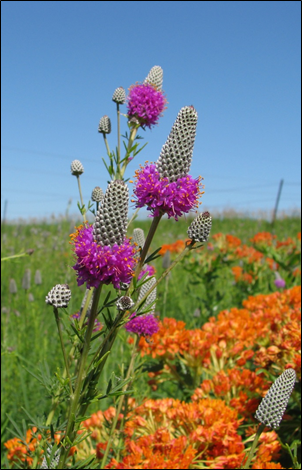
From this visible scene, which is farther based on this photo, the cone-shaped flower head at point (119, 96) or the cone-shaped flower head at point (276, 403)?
the cone-shaped flower head at point (119, 96)

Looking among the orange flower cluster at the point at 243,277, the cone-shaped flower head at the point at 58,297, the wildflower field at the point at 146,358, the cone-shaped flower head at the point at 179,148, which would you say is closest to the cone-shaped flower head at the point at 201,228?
the wildflower field at the point at 146,358

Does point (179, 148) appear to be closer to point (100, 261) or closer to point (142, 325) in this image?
point (100, 261)

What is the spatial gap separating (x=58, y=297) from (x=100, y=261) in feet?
0.71

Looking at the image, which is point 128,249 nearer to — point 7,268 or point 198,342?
point 198,342

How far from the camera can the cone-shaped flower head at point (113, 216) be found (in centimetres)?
123

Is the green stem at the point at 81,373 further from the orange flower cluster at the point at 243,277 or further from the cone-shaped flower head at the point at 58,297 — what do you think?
the orange flower cluster at the point at 243,277

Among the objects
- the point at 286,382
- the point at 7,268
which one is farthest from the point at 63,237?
the point at 286,382

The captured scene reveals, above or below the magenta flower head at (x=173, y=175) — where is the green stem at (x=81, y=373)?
below

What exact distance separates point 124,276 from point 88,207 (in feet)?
2.24

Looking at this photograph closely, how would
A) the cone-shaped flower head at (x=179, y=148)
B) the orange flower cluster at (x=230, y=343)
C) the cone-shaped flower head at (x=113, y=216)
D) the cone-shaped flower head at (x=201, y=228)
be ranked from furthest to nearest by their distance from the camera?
the orange flower cluster at (x=230, y=343), the cone-shaped flower head at (x=201, y=228), the cone-shaped flower head at (x=179, y=148), the cone-shaped flower head at (x=113, y=216)

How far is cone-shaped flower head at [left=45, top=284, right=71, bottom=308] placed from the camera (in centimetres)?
134

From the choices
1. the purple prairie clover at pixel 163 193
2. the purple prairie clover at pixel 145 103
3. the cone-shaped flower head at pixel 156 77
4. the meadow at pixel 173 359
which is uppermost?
the cone-shaped flower head at pixel 156 77

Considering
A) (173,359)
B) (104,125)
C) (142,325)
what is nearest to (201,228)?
(142,325)

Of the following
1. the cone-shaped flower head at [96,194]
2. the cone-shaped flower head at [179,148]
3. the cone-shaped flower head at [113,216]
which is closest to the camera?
the cone-shaped flower head at [113,216]
